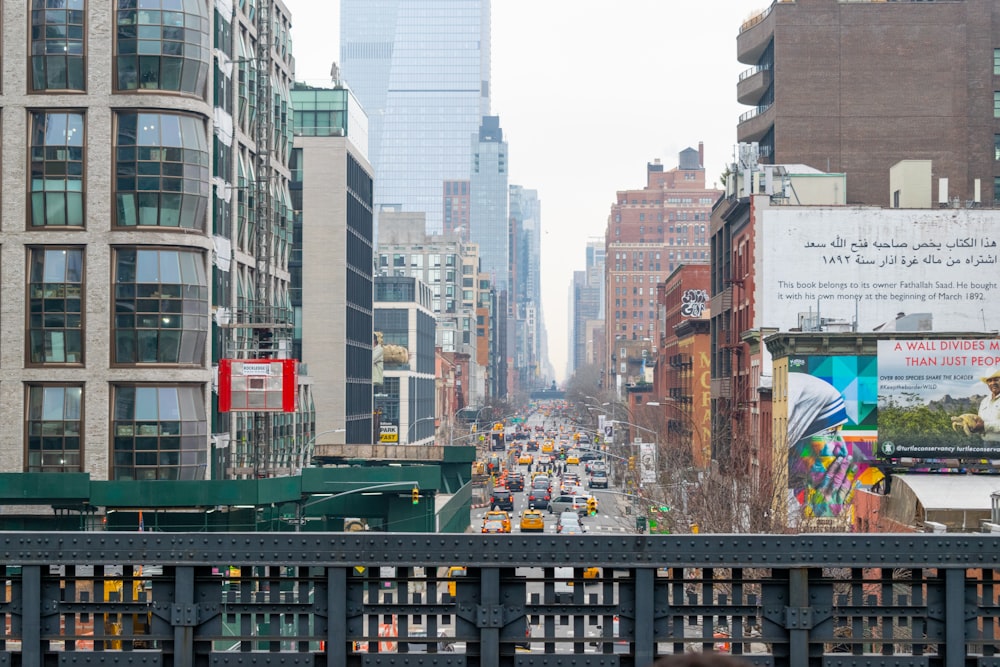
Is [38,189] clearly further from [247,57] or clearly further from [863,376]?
[863,376]

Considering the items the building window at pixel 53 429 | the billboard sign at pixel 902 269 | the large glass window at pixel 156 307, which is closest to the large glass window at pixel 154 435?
the large glass window at pixel 156 307

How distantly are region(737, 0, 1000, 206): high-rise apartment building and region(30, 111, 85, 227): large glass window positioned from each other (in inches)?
2233

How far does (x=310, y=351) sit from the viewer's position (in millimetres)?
96500

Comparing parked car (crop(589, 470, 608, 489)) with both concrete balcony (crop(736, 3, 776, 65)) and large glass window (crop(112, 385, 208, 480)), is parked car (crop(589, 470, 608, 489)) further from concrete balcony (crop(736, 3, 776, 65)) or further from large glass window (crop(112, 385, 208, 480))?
large glass window (crop(112, 385, 208, 480))

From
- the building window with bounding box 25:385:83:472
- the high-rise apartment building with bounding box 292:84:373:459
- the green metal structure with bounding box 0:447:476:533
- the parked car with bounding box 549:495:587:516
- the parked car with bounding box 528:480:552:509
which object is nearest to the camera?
the green metal structure with bounding box 0:447:476:533

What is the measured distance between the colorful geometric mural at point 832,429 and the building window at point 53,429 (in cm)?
3065

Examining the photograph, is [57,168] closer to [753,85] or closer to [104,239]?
[104,239]

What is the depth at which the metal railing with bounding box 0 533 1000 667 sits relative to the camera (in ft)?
36.1

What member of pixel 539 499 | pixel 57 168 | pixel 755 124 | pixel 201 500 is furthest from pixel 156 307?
pixel 755 124

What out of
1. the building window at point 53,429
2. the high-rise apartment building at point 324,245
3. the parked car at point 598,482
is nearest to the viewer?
the building window at point 53,429

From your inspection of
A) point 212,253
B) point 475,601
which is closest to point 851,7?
point 212,253

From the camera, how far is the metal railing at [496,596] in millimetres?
11016


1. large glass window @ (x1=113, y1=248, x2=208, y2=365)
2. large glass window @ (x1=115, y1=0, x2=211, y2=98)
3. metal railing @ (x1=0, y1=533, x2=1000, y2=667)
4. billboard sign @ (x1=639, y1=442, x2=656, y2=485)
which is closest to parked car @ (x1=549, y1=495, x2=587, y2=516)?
billboard sign @ (x1=639, y1=442, x2=656, y2=485)

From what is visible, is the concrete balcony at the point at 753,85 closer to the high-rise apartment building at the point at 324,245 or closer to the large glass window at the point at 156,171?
the high-rise apartment building at the point at 324,245
